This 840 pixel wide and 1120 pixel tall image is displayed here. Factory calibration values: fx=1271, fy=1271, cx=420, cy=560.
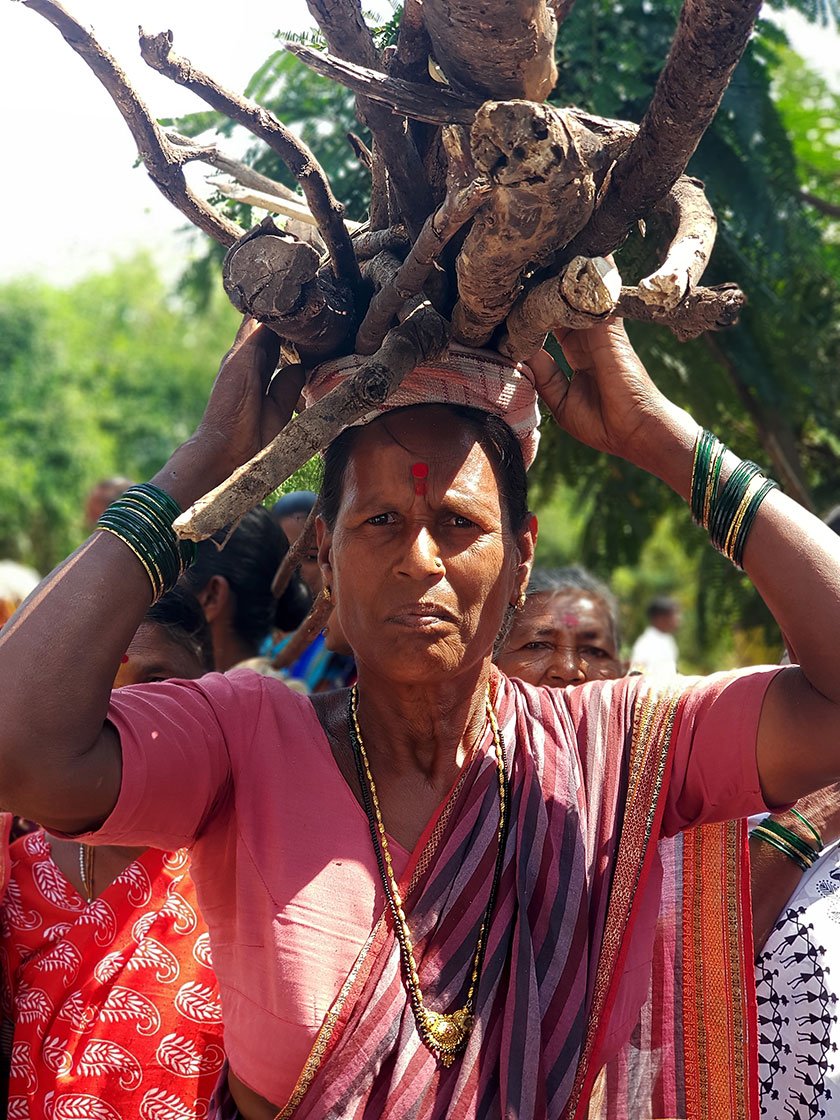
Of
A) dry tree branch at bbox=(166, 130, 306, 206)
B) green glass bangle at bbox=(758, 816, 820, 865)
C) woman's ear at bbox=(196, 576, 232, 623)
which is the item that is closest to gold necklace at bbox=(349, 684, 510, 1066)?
green glass bangle at bbox=(758, 816, 820, 865)

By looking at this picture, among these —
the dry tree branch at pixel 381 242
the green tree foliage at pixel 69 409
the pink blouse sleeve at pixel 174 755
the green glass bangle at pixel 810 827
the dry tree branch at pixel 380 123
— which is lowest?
the green tree foliage at pixel 69 409

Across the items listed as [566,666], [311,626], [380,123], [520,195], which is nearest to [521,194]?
[520,195]

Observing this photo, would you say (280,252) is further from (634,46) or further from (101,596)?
(634,46)

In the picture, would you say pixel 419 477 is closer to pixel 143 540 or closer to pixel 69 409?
pixel 143 540

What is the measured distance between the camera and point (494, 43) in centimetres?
181

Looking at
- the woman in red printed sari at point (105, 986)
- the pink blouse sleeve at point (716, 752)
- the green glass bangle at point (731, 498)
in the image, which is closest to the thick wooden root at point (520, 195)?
the green glass bangle at point (731, 498)

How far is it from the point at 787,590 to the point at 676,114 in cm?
78

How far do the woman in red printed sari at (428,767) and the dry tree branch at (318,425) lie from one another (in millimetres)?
148

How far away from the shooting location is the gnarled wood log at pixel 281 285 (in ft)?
6.63

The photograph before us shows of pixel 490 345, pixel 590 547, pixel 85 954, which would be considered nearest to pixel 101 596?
pixel 490 345

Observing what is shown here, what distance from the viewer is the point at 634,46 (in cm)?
384

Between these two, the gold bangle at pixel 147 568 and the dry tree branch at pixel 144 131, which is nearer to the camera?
the dry tree branch at pixel 144 131

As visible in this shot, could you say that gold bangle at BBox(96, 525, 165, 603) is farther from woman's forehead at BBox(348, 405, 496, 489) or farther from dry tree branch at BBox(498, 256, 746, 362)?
dry tree branch at BBox(498, 256, 746, 362)

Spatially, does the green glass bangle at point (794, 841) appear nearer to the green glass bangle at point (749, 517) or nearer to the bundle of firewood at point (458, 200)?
the green glass bangle at point (749, 517)
